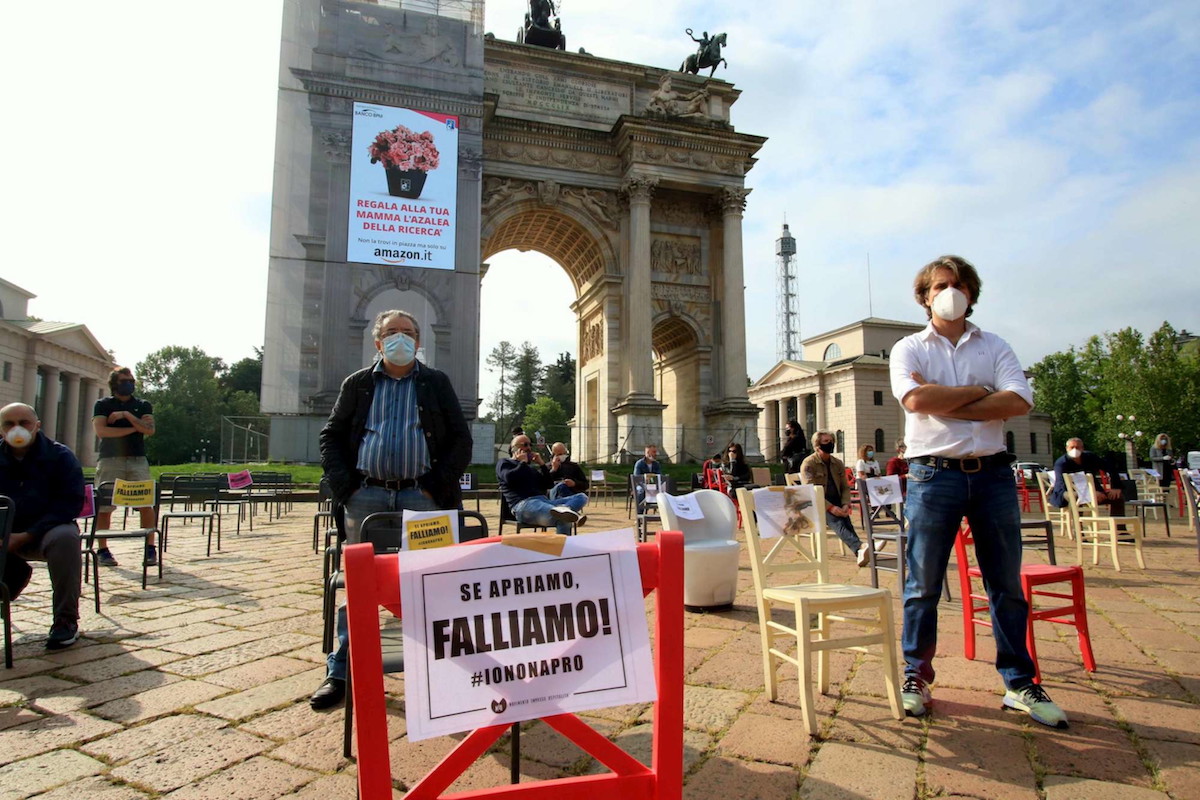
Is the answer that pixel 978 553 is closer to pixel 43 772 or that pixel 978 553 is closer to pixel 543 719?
pixel 543 719

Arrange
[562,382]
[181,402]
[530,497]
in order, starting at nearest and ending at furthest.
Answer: [530,497] < [181,402] < [562,382]

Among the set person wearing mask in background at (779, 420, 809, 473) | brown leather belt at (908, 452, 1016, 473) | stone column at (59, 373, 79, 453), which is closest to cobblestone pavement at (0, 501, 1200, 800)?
brown leather belt at (908, 452, 1016, 473)

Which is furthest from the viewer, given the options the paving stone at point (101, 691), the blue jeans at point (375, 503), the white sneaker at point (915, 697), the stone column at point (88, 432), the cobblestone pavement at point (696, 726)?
the stone column at point (88, 432)

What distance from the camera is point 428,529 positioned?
8.30 feet

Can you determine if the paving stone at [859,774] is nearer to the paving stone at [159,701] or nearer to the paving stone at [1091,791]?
the paving stone at [1091,791]

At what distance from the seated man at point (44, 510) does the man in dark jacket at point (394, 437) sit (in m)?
2.00

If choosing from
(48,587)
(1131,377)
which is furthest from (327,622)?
(1131,377)

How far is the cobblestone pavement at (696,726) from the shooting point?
236 centimetres

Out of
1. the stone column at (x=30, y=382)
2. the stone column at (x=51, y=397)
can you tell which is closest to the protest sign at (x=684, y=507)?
the stone column at (x=30, y=382)

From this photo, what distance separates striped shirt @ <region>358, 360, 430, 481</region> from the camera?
339 centimetres

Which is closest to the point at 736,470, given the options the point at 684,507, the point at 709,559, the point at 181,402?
the point at 709,559

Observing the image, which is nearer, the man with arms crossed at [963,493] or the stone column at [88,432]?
the man with arms crossed at [963,493]

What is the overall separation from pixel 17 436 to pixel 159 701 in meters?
2.21

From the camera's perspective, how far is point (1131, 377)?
43.2 metres
